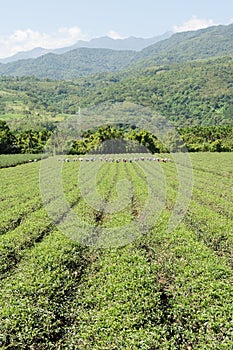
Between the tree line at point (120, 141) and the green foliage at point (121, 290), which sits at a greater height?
the tree line at point (120, 141)

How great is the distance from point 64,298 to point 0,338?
2.50m

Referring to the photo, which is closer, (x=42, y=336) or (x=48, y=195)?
(x=42, y=336)

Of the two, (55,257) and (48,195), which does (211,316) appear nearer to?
(55,257)

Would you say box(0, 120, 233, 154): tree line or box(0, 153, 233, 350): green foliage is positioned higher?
box(0, 120, 233, 154): tree line

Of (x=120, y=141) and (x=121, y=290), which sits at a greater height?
(x=120, y=141)

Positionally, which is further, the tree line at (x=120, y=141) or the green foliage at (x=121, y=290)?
the tree line at (x=120, y=141)

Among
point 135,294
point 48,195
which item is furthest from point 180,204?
point 135,294

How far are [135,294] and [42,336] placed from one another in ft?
8.64

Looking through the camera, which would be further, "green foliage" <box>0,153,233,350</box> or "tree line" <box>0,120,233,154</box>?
"tree line" <box>0,120,233,154</box>

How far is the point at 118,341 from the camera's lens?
740 centimetres

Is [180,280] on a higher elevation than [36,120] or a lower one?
lower

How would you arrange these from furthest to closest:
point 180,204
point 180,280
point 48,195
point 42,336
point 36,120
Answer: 1. point 36,120
2. point 48,195
3. point 180,204
4. point 180,280
5. point 42,336

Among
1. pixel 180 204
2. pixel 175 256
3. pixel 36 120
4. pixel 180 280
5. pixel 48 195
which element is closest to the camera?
pixel 180 280

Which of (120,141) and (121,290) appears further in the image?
(120,141)
